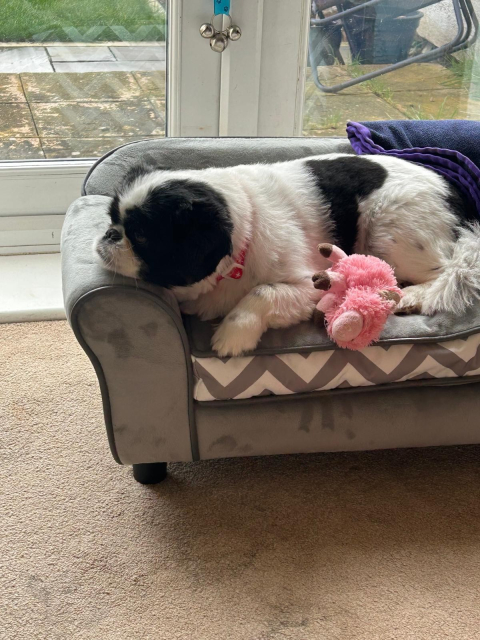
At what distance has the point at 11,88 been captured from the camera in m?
3.06

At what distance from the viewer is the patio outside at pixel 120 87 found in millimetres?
2982

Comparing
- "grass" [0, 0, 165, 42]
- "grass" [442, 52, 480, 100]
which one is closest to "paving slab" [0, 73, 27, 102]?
"grass" [0, 0, 165, 42]

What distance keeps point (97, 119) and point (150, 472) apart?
1824 millimetres

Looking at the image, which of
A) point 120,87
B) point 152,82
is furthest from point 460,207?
point 120,87

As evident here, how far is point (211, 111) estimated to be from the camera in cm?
306

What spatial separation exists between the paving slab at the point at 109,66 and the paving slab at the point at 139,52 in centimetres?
2

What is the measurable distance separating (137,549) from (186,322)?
0.58 meters

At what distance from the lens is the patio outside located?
2982 millimetres

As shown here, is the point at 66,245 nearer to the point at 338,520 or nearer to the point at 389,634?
the point at 338,520

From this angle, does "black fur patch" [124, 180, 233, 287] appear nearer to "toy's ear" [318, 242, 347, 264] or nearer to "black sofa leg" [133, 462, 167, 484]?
"toy's ear" [318, 242, 347, 264]

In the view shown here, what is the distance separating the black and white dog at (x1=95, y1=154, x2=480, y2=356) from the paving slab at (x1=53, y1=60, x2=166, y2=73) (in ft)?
3.99

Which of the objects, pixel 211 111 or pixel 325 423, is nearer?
pixel 325 423

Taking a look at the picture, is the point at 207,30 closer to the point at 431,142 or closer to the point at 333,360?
the point at 431,142

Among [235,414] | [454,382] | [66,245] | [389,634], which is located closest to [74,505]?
[235,414]
